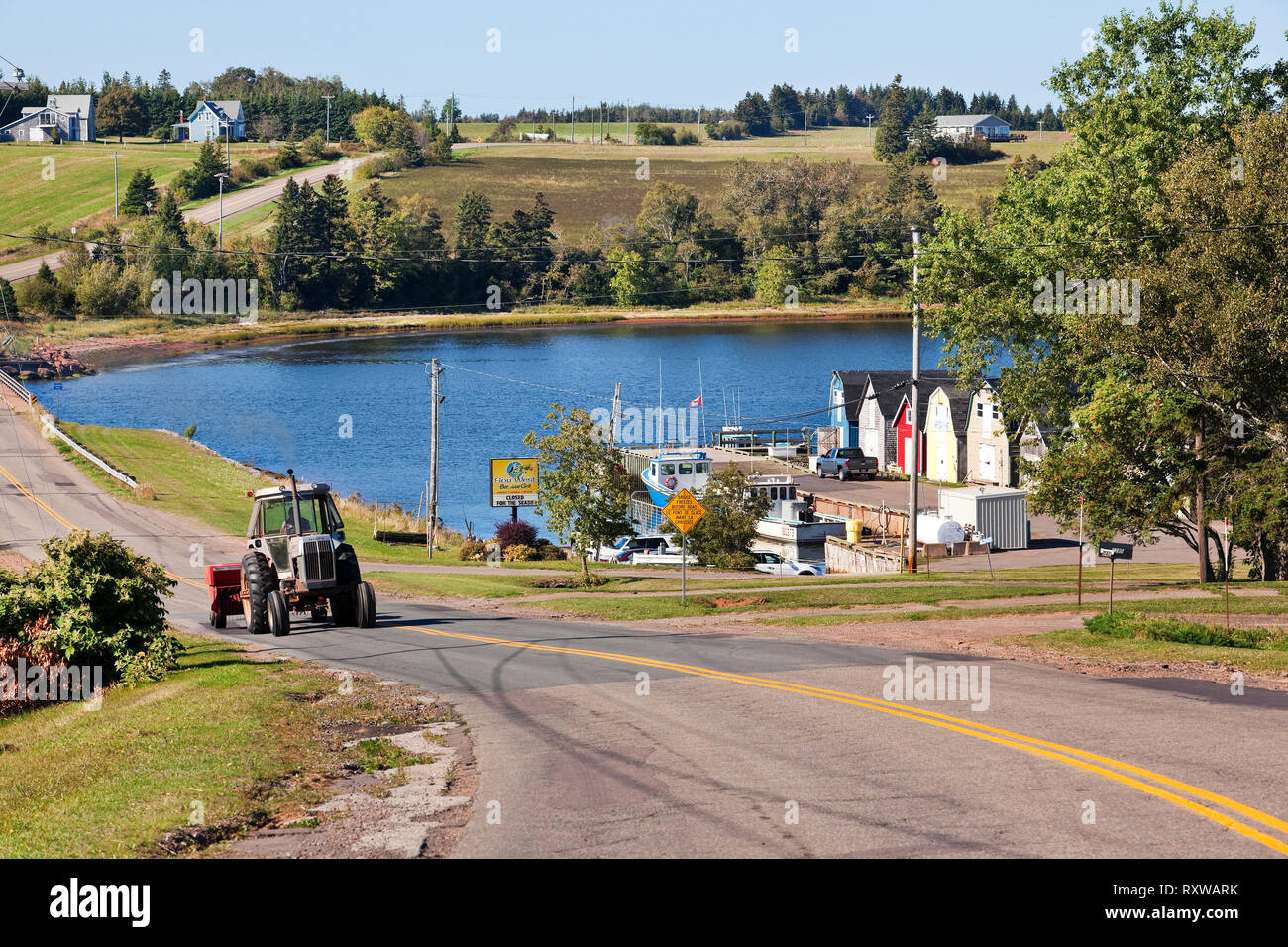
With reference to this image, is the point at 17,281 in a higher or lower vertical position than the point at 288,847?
higher

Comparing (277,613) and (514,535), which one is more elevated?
(277,613)

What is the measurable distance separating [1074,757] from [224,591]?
23573 millimetres

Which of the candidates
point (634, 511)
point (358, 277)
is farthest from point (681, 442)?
point (358, 277)

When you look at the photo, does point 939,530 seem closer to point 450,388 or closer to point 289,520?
point 289,520

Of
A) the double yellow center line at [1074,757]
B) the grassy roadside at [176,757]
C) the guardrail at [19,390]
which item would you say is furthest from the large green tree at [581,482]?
the guardrail at [19,390]

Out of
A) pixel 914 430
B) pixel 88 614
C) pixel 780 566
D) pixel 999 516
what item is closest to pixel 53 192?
pixel 780 566

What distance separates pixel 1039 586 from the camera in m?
36.7

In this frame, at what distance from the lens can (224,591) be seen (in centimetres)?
3200

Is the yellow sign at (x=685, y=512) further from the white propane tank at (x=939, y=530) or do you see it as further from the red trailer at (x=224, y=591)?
the white propane tank at (x=939, y=530)

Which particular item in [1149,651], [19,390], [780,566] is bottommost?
[780,566]
